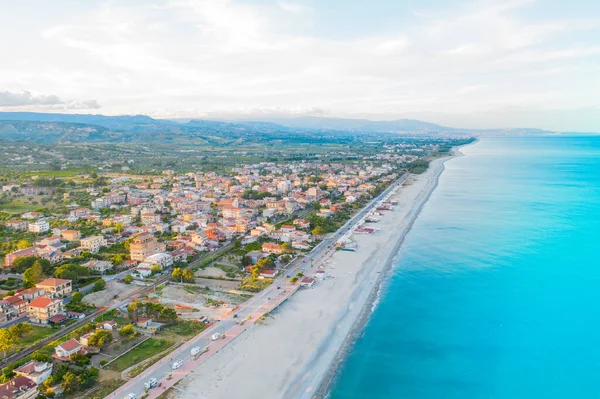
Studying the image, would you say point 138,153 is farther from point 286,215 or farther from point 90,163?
point 286,215

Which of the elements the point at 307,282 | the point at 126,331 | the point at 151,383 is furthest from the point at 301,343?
the point at 126,331

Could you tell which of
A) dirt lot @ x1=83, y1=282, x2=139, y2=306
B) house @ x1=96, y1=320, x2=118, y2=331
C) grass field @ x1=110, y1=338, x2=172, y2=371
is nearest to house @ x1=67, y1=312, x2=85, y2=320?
dirt lot @ x1=83, y1=282, x2=139, y2=306

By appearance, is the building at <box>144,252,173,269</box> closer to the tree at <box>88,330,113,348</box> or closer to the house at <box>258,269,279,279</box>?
the house at <box>258,269,279,279</box>

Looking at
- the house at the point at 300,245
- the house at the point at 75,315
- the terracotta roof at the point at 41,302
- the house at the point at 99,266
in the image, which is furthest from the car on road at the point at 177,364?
the house at the point at 300,245

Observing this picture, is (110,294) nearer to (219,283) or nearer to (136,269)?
(136,269)

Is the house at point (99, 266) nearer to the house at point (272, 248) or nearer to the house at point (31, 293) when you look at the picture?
the house at point (31, 293)

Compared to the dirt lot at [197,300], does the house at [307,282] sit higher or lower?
higher
